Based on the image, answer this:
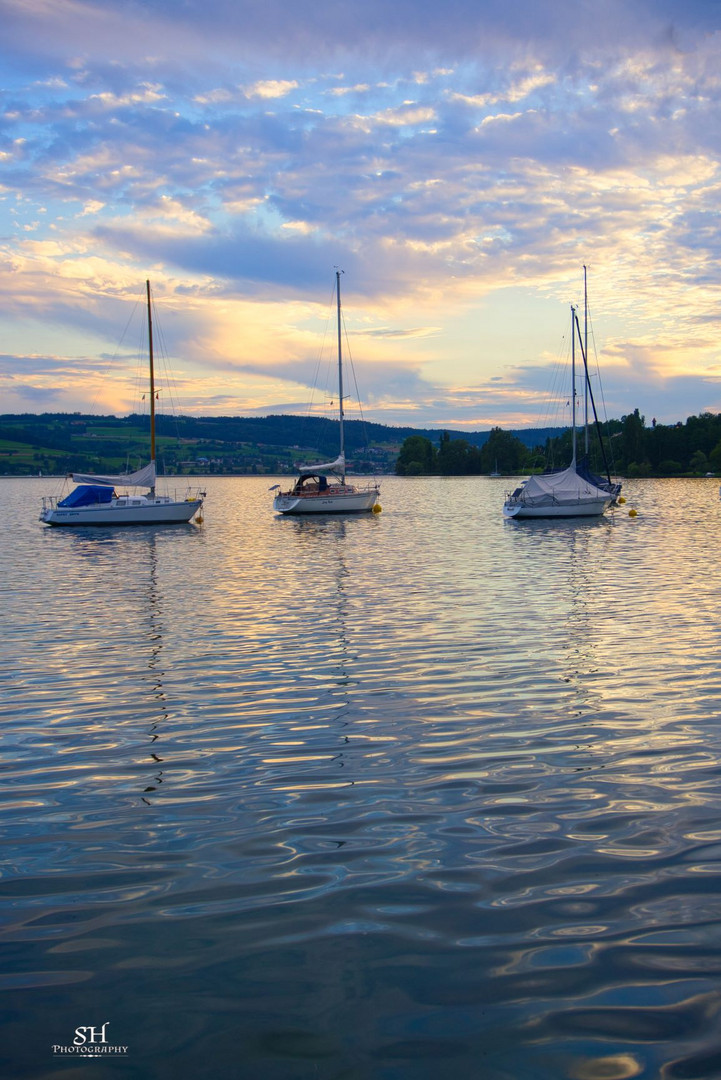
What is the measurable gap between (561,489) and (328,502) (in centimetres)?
1885

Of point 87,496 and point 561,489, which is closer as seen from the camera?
point 87,496

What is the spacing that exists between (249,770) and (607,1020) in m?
5.29

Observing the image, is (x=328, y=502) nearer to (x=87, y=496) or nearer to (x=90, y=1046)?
(x=87, y=496)

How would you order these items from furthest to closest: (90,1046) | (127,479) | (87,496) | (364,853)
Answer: (87,496) < (127,479) < (364,853) < (90,1046)

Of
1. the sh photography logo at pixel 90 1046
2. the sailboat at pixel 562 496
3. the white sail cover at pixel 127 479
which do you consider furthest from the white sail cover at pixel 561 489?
the sh photography logo at pixel 90 1046

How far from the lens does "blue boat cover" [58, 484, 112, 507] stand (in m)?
60.2

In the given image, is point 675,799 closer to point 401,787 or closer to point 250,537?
point 401,787

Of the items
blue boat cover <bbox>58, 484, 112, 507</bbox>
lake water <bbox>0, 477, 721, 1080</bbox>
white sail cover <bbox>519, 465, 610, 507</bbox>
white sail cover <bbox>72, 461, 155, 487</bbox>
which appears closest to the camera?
lake water <bbox>0, 477, 721, 1080</bbox>

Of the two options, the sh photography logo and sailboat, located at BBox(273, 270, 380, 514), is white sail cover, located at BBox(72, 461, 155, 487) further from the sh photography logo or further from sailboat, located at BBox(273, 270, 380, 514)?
the sh photography logo

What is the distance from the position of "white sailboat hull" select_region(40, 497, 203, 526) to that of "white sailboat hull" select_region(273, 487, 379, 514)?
1306 centimetres

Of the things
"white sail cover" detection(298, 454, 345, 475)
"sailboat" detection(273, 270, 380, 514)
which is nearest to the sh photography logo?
"sailboat" detection(273, 270, 380, 514)

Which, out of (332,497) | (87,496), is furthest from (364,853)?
(332,497)

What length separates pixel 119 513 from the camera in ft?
193

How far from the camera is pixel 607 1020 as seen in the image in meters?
4.93
